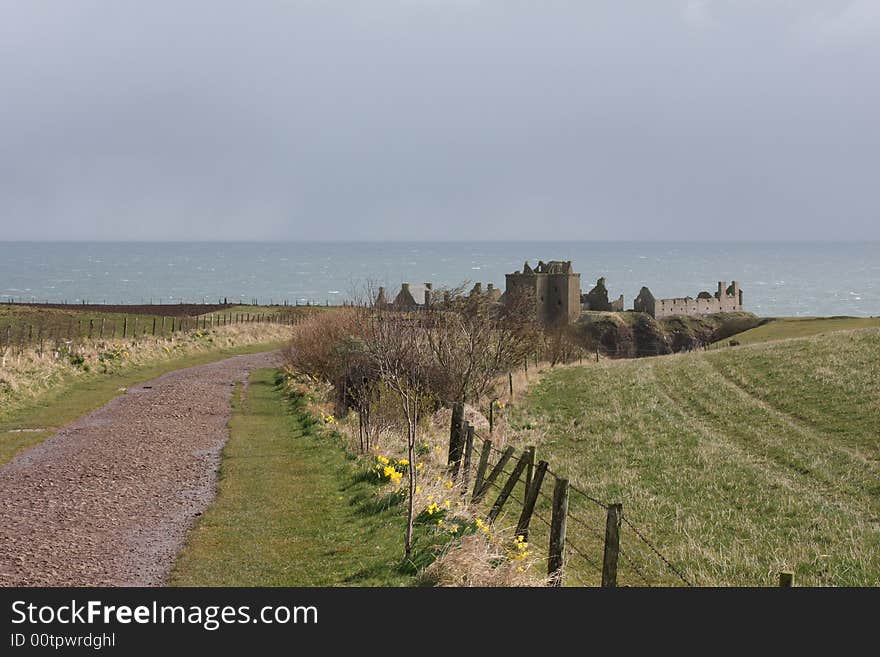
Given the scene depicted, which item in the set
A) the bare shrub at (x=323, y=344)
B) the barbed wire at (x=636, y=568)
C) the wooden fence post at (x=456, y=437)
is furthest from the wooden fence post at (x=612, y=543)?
the bare shrub at (x=323, y=344)

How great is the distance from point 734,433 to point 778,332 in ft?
197

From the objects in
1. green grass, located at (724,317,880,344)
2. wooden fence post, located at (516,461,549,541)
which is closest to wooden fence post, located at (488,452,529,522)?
wooden fence post, located at (516,461,549,541)

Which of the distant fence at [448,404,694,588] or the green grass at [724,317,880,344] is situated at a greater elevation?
the green grass at [724,317,880,344]

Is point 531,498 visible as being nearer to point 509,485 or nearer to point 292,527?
point 509,485

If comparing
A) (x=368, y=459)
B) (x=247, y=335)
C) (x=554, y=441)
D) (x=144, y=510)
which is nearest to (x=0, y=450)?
(x=144, y=510)

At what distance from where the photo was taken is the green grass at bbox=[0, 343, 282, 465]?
24688mm

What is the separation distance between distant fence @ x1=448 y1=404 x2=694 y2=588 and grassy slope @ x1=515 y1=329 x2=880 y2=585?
114mm

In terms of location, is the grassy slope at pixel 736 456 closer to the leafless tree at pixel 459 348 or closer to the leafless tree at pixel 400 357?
the leafless tree at pixel 459 348

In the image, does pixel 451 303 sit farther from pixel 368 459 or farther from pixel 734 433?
pixel 368 459

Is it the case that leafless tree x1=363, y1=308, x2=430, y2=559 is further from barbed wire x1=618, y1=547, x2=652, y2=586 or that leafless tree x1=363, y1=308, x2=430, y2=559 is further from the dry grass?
the dry grass

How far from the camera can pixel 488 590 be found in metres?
11.3

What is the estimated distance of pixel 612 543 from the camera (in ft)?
39.2

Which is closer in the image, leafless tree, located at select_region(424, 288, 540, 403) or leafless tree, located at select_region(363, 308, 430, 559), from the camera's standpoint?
leafless tree, located at select_region(363, 308, 430, 559)

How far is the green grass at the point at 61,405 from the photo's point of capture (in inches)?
972
